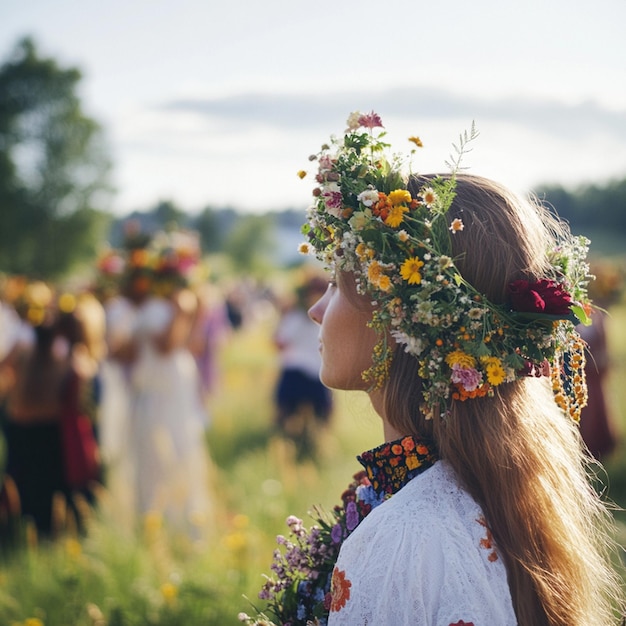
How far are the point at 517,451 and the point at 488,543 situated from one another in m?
0.25

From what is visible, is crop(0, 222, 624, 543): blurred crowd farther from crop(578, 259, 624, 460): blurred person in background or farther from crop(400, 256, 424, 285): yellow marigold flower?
crop(400, 256, 424, 285): yellow marigold flower

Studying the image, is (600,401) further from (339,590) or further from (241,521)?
(339,590)

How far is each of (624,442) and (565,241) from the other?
7501mm

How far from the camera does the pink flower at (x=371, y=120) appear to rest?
197 centimetres

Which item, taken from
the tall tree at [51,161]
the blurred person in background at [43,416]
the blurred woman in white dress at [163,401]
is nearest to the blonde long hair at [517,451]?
the blurred person in background at [43,416]

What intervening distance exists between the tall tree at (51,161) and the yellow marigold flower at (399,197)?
3955 cm

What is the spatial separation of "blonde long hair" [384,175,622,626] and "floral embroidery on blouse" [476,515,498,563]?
1.3 inches

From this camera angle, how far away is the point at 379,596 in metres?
1.57

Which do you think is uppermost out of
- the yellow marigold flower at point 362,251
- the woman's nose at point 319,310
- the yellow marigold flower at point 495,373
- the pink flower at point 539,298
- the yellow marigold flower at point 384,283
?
the yellow marigold flower at point 362,251

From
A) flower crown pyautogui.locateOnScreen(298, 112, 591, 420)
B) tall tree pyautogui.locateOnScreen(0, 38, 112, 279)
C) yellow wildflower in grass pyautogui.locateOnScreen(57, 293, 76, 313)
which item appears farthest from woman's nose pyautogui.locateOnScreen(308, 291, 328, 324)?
tall tree pyautogui.locateOnScreen(0, 38, 112, 279)

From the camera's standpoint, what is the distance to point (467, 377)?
5.62 ft

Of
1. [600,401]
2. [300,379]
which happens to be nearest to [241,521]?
[300,379]

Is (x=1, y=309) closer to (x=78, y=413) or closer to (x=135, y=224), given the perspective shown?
(x=135, y=224)

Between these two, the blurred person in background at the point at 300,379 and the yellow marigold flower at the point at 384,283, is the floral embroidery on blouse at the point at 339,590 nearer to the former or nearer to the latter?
the yellow marigold flower at the point at 384,283
